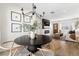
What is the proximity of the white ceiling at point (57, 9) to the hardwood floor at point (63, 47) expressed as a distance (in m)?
0.47

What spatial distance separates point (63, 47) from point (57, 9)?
70 centimetres

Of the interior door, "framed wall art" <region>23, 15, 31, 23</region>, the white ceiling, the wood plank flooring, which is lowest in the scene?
the wood plank flooring

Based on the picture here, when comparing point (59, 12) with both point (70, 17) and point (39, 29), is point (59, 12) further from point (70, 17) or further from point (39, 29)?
point (39, 29)

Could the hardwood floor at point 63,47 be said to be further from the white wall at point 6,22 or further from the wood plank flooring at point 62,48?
the white wall at point 6,22

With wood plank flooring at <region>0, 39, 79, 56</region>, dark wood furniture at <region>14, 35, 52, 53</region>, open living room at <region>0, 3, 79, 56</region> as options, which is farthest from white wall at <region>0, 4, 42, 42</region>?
wood plank flooring at <region>0, 39, 79, 56</region>

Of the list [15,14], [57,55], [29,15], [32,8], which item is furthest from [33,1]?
[57,55]

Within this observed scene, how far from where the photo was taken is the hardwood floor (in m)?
1.62

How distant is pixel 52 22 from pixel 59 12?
0.72 feet

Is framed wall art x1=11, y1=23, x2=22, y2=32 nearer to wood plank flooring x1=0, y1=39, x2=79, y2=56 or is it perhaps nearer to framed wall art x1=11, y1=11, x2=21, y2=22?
framed wall art x1=11, y1=11, x2=21, y2=22

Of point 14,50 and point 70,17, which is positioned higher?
point 70,17

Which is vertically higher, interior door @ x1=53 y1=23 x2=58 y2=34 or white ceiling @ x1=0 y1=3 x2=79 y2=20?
white ceiling @ x1=0 y1=3 x2=79 y2=20

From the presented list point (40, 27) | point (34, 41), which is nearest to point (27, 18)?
point (40, 27)

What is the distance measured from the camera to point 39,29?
1655 mm

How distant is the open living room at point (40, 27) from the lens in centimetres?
160
